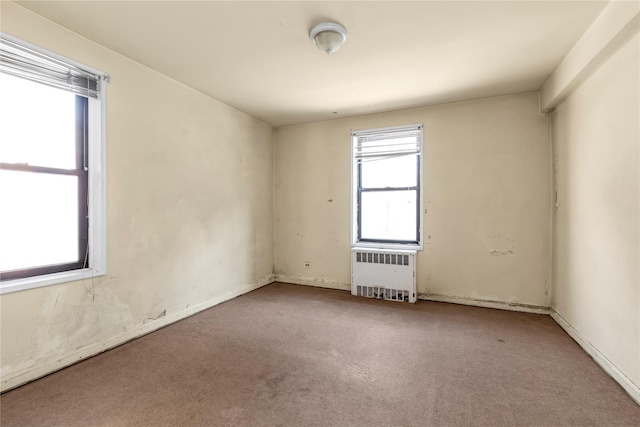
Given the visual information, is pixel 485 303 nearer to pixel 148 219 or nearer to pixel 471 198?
pixel 471 198

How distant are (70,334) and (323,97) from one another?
3.27m

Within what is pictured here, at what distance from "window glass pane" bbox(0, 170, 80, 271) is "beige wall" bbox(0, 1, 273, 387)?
233mm

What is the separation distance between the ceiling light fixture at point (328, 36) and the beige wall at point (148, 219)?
5.52ft

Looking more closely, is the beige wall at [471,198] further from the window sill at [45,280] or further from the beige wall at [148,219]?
the window sill at [45,280]

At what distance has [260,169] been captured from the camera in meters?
4.30

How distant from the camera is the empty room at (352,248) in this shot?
1.81 metres

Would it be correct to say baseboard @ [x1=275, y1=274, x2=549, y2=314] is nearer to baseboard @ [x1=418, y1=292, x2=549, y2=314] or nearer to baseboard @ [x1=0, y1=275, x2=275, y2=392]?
baseboard @ [x1=418, y1=292, x2=549, y2=314]

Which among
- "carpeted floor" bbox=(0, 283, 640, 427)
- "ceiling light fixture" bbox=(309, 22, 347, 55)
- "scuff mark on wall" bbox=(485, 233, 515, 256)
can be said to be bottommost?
"carpeted floor" bbox=(0, 283, 640, 427)

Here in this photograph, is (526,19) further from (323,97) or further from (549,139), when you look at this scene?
(323,97)

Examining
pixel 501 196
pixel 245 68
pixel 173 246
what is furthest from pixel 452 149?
pixel 173 246

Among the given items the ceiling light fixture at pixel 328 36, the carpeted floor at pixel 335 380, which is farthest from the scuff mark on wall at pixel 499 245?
the ceiling light fixture at pixel 328 36

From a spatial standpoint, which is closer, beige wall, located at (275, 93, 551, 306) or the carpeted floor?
the carpeted floor

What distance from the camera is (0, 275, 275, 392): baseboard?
186cm

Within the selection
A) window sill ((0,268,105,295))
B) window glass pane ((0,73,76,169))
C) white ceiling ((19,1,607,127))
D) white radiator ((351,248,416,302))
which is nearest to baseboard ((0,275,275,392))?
window sill ((0,268,105,295))
